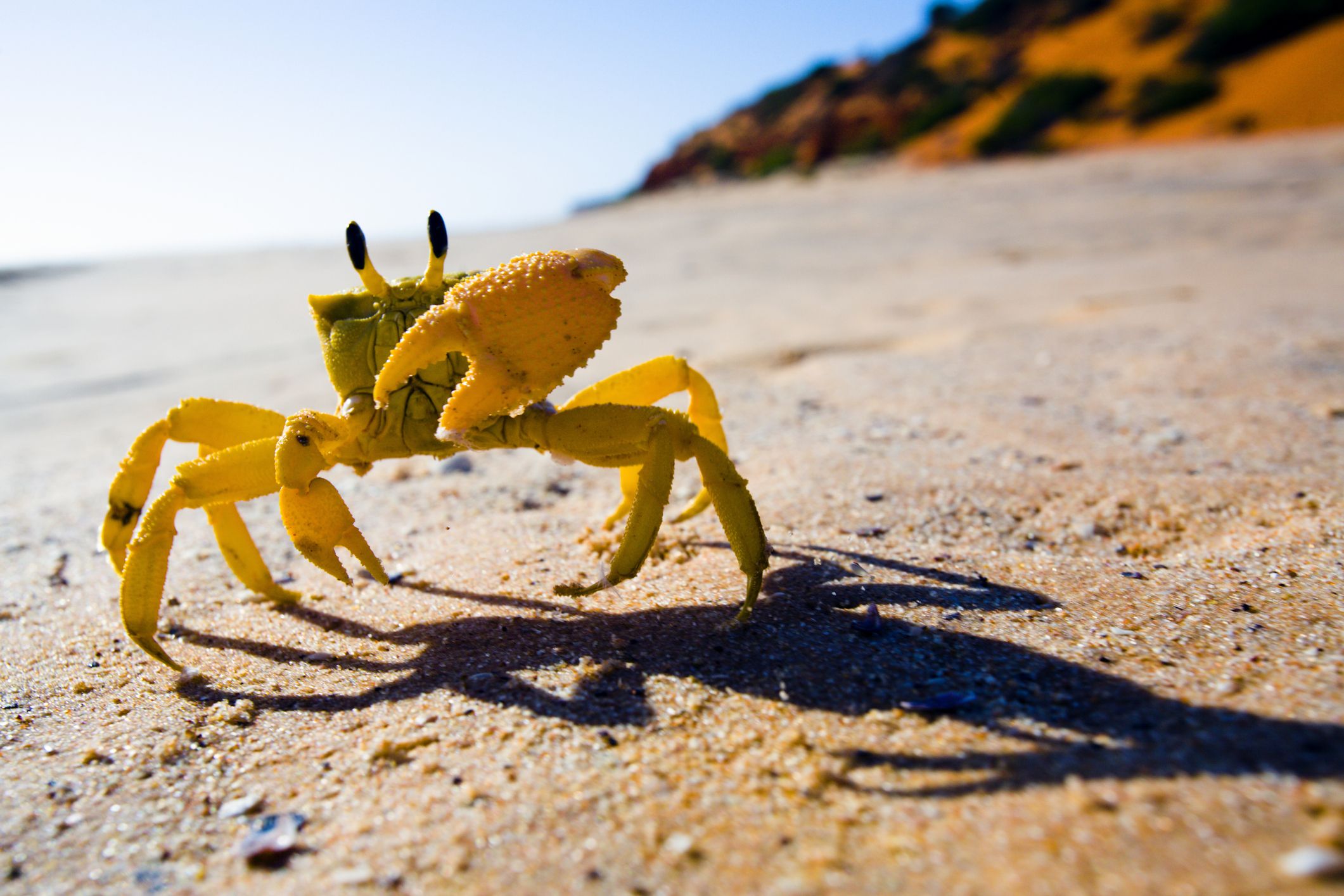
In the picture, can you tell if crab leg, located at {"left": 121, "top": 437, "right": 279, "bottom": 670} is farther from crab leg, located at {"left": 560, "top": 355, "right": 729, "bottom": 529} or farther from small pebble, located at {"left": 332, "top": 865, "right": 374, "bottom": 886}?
small pebble, located at {"left": 332, "top": 865, "right": 374, "bottom": 886}

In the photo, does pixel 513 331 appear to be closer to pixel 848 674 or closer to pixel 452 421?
pixel 452 421

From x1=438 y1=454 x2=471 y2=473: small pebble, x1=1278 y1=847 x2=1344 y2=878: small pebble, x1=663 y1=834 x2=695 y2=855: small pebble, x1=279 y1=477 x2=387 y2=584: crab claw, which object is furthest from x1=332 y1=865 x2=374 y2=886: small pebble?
x1=438 y1=454 x2=471 y2=473: small pebble

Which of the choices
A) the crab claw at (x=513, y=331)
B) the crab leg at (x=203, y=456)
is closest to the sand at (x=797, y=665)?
the crab leg at (x=203, y=456)

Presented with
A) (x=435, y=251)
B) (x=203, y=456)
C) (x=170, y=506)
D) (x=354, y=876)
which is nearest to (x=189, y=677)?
(x=170, y=506)

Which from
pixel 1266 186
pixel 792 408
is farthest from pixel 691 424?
pixel 1266 186

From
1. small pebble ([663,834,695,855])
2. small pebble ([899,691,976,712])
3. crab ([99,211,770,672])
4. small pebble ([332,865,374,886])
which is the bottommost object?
small pebble ([899,691,976,712])

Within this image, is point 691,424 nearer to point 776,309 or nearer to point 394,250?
point 776,309
